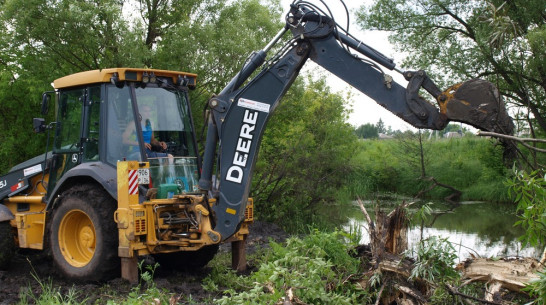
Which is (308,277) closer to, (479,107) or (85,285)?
(479,107)

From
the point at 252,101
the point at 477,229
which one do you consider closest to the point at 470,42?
the point at 477,229

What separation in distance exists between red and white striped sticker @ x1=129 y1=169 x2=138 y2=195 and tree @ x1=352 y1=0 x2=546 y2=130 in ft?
29.0

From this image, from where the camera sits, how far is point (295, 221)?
13930 millimetres

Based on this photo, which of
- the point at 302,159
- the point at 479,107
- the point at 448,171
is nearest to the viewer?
the point at 479,107

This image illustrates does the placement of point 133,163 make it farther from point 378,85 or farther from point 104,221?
point 378,85

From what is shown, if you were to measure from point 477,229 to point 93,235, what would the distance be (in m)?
9.95

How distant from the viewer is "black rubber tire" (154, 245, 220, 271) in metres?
8.10

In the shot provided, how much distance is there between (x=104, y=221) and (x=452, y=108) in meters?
4.06

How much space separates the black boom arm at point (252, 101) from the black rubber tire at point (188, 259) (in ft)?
3.28

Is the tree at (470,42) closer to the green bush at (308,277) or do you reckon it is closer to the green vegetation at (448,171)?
the green vegetation at (448,171)

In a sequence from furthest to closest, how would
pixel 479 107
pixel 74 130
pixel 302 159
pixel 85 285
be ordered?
pixel 302 159 → pixel 74 130 → pixel 85 285 → pixel 479 107

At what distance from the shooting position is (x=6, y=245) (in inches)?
327

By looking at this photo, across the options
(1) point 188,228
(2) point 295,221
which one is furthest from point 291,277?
(2) point 295,221

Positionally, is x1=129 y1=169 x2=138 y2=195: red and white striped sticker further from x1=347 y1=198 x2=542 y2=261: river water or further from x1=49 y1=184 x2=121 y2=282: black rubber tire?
x1=347 y1=198 x2=542 y2=261: river water
